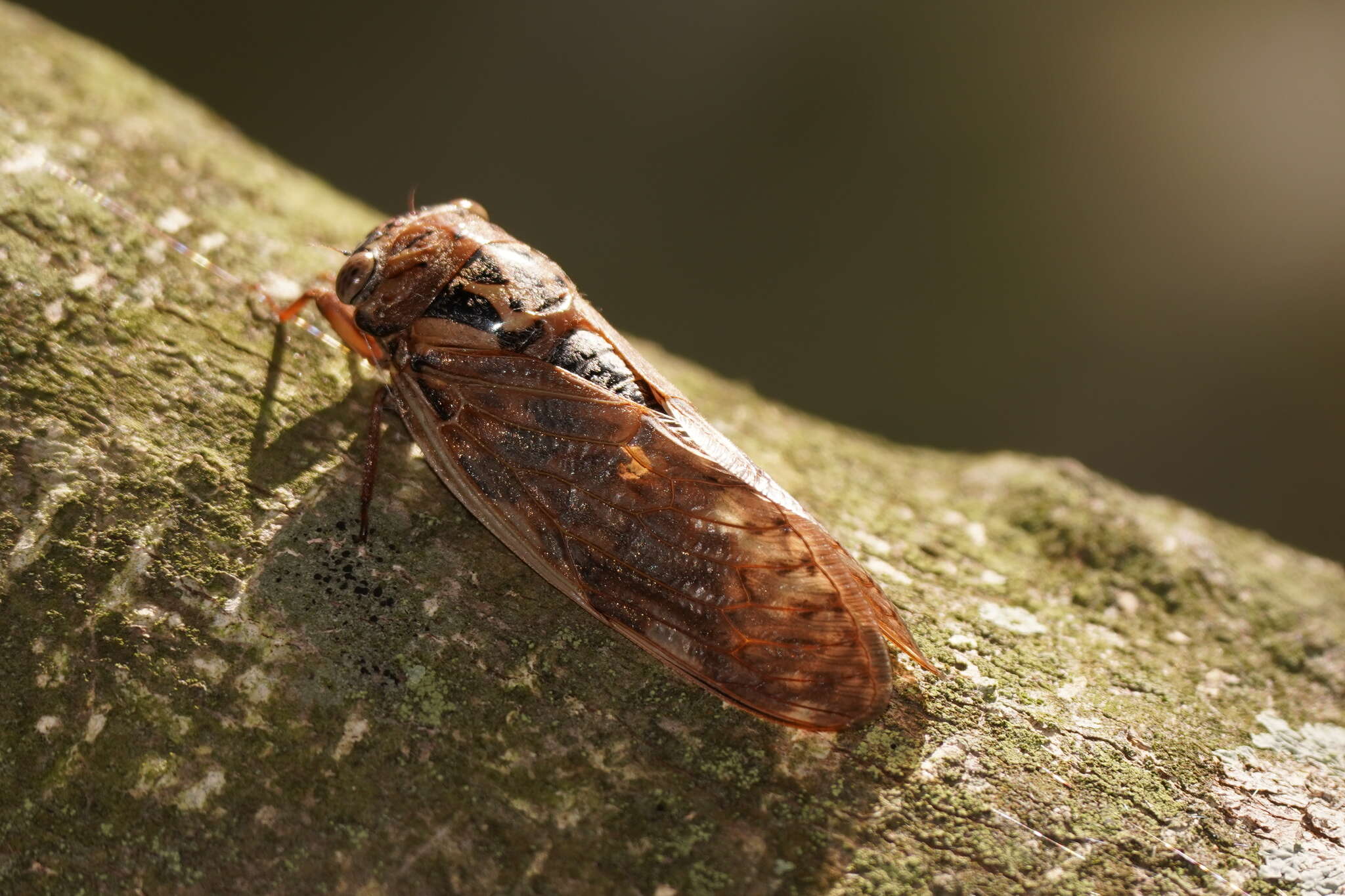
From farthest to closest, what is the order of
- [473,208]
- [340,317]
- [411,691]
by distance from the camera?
[473,208] < [340,317] < [411,691]

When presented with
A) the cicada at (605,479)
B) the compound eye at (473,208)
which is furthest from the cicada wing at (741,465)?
the compound eye at (473,208)

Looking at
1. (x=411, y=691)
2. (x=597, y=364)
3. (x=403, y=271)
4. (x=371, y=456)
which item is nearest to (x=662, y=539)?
(x=597, y=364)

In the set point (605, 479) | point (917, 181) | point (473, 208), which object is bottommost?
point (605, 479)

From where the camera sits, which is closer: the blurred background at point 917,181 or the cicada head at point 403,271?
the cicada head at point 403,271

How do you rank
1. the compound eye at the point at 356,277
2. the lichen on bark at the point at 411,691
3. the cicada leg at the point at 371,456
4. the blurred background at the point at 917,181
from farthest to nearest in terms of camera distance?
the blurred background at the point at 917,181 → the compound eye at the point at 356,277 → the cicada leg at the point at 371,456 → the lichen on bark at the point at 411,691

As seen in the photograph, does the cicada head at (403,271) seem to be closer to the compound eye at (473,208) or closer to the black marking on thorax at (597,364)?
the compound eye at (473,208)

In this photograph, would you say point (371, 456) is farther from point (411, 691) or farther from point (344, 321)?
point (411, 691)

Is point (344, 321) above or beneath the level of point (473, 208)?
beneath
